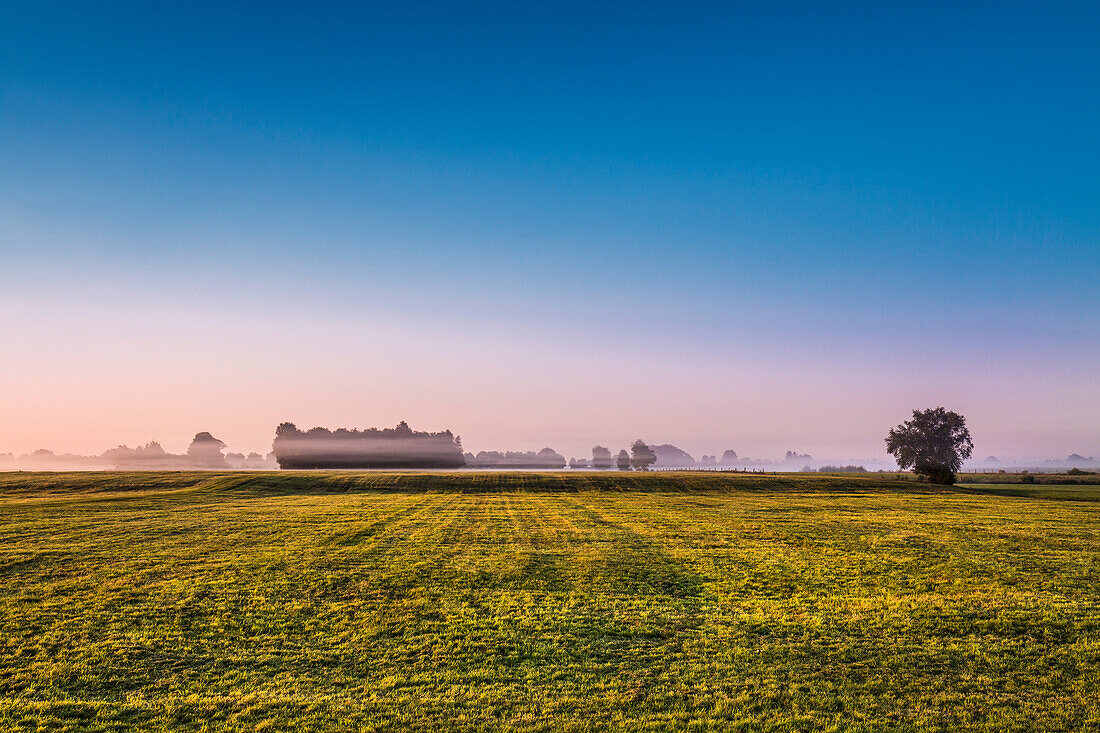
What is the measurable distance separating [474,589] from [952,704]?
10194mm

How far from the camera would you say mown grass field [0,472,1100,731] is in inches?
321

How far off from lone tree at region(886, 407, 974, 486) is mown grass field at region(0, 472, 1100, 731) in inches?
3111

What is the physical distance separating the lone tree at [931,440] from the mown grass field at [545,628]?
7901 centimetres

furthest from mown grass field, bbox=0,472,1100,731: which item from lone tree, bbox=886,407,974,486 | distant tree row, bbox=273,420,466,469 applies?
distant tree row, bbox=273,420,466,469

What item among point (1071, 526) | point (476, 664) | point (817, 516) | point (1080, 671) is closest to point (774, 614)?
point (1080, 671)

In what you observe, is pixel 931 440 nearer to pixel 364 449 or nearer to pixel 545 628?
pixel 545 628

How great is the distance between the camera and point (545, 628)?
11656mm

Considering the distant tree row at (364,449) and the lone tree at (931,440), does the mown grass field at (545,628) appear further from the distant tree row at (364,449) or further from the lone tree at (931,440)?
the distant tree row at (364,449)

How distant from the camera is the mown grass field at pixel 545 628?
8.15 meters

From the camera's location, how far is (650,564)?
1809cm

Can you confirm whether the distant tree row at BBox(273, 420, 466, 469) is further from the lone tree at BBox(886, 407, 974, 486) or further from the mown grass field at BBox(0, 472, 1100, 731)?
the mown grass field at BBox(0, 472, 1100, 731)

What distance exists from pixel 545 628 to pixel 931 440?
10727 centimetres

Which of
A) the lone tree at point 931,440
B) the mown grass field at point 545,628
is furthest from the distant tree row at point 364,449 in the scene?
the mown grass field at point 545,628

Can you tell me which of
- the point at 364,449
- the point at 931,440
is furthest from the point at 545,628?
the point at 364,449
